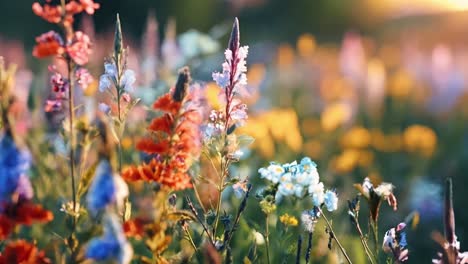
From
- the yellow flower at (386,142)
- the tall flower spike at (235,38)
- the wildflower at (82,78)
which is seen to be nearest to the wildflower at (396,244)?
the tall flower spike at (235,38)

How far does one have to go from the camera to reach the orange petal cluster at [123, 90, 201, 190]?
1856mm

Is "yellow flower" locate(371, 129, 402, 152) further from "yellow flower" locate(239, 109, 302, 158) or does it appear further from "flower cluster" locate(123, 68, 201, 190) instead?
"flower cluster" locate(123, 68, 201, 190)

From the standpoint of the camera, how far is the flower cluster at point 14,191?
62.2 inches

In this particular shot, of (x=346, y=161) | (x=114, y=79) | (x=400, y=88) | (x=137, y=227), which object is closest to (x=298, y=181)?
(x=137, y=227)

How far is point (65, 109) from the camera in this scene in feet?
7.27

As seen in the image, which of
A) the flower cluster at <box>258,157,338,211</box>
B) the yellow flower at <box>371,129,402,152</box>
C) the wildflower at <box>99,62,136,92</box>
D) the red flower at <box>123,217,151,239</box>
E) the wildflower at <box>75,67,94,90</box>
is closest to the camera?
the red flower at <box>123,217,151,239</box>

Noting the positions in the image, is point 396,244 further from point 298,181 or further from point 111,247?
point 111,247

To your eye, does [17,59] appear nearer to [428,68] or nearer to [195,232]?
[428,68]

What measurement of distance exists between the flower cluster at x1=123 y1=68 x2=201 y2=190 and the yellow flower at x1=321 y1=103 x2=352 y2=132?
3714mm

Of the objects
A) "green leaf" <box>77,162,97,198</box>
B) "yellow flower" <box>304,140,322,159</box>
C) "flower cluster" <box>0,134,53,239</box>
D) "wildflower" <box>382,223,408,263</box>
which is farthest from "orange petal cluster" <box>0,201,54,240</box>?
"yellow flower" <box>304,140,322,159</box>

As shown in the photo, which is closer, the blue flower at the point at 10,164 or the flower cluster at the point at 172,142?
the blue flower at the point at 10,164

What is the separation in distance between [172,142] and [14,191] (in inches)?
18.7

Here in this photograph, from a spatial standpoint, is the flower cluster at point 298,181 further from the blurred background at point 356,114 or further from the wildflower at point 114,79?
the blurred background at point 356,114

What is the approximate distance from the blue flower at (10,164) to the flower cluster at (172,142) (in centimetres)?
32
